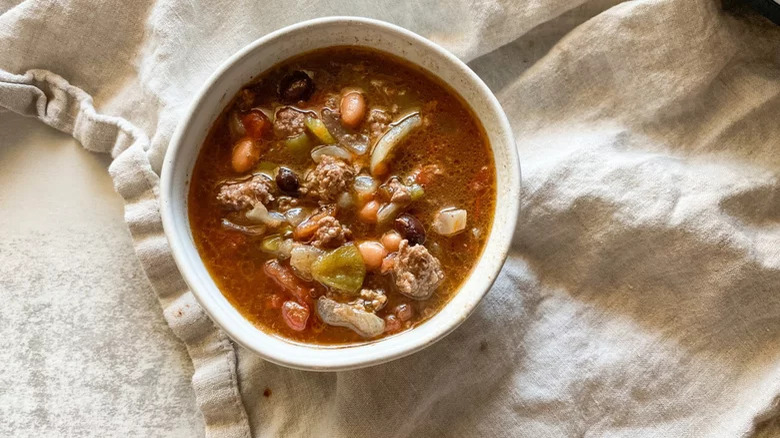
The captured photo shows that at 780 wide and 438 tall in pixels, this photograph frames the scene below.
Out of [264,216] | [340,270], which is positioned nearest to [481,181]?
[340,270]

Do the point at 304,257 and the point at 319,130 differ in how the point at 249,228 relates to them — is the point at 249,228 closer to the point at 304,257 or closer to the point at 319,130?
the point at 304,257

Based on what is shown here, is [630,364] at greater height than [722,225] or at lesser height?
lesser

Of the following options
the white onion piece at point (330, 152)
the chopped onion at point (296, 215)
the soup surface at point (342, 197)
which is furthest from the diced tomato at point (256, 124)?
the chopped onion at point (296, 215)

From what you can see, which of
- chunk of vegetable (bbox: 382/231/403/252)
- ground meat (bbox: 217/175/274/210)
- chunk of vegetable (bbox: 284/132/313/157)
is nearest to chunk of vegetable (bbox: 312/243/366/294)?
chunk of vegetable (bbox: 382/231/403/252)

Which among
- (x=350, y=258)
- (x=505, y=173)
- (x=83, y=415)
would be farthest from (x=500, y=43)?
(x=83, y=415)

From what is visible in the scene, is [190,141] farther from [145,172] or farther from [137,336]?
[137,336]

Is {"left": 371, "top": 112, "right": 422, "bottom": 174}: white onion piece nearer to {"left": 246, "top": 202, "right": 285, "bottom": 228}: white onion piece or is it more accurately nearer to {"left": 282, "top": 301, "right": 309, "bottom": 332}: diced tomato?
{"left": 246, "top": 202, "right": 285, "bottom": 228}: white onion piece

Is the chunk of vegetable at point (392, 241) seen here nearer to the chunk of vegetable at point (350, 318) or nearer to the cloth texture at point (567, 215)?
the chunk of vegetable at point (350, 318)
